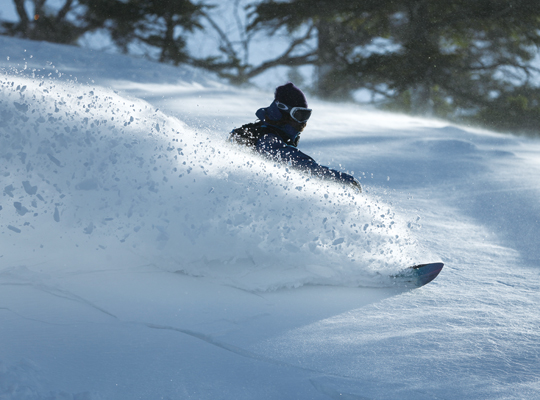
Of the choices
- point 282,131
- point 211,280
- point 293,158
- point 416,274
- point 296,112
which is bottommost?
point 211,280

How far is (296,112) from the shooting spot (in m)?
2.85

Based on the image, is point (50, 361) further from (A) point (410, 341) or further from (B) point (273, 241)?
(A) point (410, 341)

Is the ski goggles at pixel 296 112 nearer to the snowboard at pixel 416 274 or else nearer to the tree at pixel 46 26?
A: the snowboard at pixel 416 274

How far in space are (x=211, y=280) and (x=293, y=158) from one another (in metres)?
0.95

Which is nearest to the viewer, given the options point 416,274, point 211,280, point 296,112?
point 211,280

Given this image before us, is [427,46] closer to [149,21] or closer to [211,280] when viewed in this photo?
[149,21]

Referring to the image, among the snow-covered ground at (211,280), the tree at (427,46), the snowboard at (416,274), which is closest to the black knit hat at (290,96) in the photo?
the snow-covered ground at (211,280)

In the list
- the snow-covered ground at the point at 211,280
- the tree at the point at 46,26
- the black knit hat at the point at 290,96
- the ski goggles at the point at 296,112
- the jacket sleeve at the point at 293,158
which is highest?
the tree at the point at 46,26

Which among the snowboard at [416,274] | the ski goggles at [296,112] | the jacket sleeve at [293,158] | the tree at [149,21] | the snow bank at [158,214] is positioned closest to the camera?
the snow bank at [158,214]

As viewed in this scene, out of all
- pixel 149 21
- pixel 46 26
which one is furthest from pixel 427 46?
pixel 46 26

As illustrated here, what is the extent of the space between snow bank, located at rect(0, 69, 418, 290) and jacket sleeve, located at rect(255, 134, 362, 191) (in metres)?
0.34

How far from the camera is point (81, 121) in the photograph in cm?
227

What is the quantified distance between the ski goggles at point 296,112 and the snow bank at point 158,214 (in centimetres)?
70

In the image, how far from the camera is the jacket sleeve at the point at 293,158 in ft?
8.61
